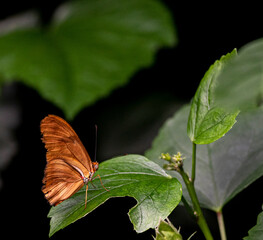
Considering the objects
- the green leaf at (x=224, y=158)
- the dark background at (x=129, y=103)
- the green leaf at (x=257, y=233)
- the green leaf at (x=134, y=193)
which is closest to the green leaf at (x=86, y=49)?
the dark background at (x=129, y=103)

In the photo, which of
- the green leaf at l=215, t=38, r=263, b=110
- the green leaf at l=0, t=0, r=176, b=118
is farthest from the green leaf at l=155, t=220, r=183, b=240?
the green leaf at l=0, t=0, r=176, b=118

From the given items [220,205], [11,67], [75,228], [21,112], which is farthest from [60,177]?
[21,112]

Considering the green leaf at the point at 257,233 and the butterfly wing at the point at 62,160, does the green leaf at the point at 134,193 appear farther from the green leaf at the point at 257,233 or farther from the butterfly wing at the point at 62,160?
the green leaf at the point at 257,233

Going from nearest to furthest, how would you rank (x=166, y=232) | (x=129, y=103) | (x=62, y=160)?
(x=166, y=232) < (x=62, y=160) < (x=129, y=103)

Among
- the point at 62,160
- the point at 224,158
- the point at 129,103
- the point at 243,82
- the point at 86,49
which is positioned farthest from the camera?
the point at 129,103

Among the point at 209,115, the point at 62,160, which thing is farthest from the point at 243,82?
the point at 62,160

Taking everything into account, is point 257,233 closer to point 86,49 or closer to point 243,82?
point 243,82
